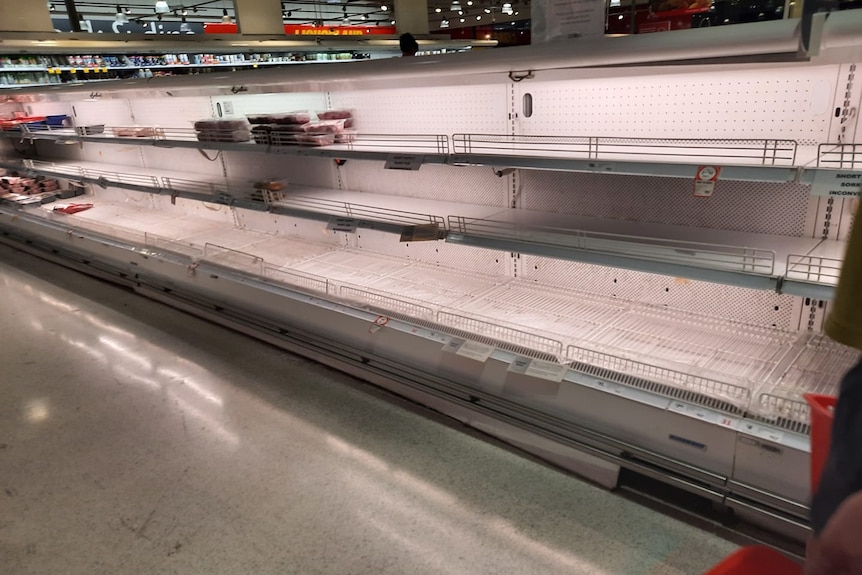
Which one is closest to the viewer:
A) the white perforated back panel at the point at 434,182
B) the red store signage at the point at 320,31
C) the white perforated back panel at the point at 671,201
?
the white perforated back panel at the point at 671,201

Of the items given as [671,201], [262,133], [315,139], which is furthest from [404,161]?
[262,133]

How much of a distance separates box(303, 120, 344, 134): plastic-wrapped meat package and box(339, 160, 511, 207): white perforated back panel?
1.02 ft

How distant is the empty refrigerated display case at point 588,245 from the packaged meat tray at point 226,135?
4cm

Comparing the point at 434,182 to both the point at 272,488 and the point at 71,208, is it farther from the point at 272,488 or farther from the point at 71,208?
the point at 71,208

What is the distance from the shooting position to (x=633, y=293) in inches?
94.5

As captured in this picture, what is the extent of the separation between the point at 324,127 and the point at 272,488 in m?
1.83

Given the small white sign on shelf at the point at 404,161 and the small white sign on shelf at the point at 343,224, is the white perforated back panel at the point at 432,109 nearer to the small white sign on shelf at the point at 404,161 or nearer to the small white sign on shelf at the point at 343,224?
the small white sign on shelf at the point at 404,161

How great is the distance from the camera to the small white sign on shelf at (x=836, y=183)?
1332 mm

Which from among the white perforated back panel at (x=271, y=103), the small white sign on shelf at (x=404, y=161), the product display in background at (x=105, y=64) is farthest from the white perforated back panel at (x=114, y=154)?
the small white sign on shelf at (x=404, y=161)

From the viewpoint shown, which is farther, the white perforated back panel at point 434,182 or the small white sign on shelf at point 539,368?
the white perforated back panel at point 434,182

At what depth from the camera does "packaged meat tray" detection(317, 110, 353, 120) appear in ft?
10.4

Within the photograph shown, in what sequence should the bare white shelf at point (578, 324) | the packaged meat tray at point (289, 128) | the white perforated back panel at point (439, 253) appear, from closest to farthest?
the bare white shelf at point (578, 324), the white perforated back panel at point (439, 253), the packaged meat tray at point (289, 128)

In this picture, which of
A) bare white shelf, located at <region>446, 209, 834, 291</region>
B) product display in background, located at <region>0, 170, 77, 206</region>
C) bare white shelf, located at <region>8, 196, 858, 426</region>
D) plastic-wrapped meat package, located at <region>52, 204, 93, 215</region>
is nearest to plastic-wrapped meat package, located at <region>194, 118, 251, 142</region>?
bare white shelf, located at <region>8, 196, 858, 426</region>

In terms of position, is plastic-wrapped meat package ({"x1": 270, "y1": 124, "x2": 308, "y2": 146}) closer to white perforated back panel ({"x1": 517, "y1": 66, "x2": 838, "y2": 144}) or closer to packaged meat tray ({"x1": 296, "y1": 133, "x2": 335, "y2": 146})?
packaged meat tray ({"x1": 296, "y1": 133, "x2": 335, "y2": 146})
